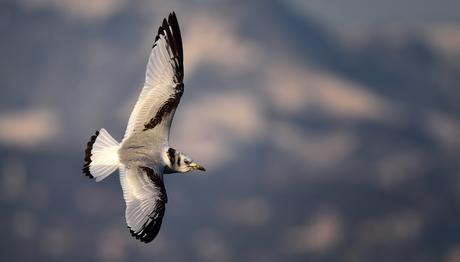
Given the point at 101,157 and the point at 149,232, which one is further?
the point at 101,157

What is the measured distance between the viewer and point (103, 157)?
2488 cm

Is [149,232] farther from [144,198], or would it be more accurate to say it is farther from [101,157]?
[101,157]

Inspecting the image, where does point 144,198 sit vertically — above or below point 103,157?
below

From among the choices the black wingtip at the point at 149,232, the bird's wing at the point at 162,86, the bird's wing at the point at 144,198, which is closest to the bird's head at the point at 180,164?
the bird's wing at the point at 162,86

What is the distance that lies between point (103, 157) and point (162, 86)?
2.18m

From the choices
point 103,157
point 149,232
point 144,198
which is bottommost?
point 149,232

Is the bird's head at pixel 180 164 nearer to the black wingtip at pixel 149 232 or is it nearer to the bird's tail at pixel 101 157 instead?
the bird's tail at pixel 101 157

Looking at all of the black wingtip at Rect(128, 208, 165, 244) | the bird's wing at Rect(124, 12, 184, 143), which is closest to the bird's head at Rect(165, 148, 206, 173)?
the bird's wing at Rect(124, 12, 184, 143)

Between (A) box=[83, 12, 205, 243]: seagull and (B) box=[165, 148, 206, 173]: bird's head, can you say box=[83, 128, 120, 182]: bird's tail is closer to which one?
(A) box=[83, 12, 205, 243]: seagull

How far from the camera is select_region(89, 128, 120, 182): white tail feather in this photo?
24.5 m

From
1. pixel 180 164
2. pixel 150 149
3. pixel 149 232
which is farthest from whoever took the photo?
pixel 180 164

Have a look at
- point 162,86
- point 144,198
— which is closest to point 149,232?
point 144,198

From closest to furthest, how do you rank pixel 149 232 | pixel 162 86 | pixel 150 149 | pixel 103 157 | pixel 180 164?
pixel 149 232 → pixel 103 157 → pixel 150 149 → pixel 180 164 → pixel 162 86

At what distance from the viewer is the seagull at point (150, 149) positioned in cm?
2422
